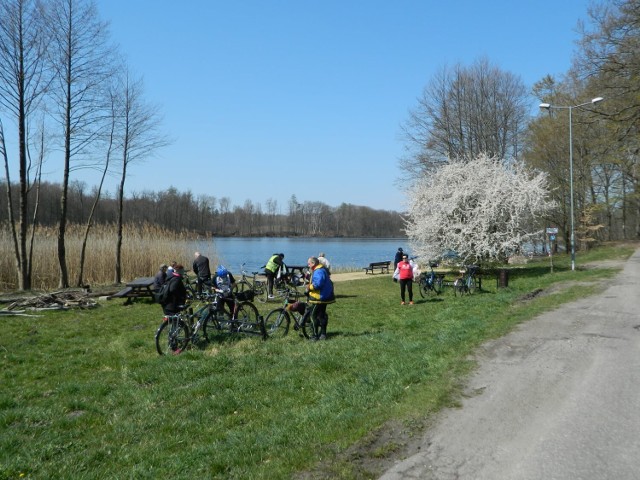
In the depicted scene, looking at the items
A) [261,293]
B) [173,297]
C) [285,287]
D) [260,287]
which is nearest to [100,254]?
[260,287]

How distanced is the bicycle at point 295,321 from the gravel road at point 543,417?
3598mm

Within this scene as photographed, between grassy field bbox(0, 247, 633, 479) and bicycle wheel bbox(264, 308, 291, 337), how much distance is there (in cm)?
28

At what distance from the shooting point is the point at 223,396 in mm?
6625

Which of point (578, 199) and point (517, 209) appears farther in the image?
point (578, 199)

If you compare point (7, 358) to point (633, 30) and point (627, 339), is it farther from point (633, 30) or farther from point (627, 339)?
point (633, 30)

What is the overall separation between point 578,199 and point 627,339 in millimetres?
33674

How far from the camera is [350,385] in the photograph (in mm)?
6613

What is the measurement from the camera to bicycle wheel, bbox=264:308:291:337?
1071 cm

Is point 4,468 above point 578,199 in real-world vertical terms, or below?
below

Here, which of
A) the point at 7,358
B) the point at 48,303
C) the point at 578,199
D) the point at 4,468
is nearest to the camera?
the point at 4,468

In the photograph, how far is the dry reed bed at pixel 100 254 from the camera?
19.6 metres

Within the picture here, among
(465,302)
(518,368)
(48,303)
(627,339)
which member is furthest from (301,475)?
(48,303)

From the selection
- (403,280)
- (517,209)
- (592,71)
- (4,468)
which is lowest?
(4,468)

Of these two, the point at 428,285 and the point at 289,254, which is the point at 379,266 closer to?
the point at 428,285
